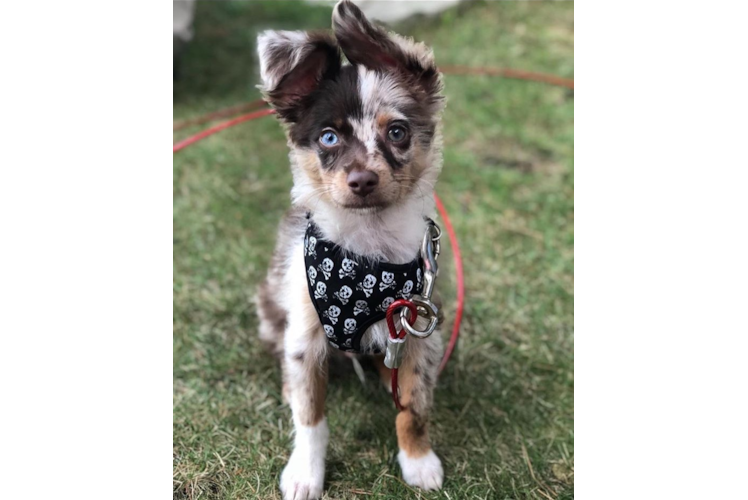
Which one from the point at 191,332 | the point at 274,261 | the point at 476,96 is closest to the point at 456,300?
the point at 274,261

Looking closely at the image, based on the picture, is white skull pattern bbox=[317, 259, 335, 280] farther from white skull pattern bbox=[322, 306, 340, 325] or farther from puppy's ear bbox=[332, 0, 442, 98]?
puppy's ear bbox=[332, 0, 442, 98]

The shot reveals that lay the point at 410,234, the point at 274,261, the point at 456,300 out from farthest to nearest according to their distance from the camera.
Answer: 1. the point at 456,300
2. the point at 274,261
3. the point at 410,234

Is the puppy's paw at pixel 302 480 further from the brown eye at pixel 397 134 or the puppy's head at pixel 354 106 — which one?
the brown eye at pixel 397 134

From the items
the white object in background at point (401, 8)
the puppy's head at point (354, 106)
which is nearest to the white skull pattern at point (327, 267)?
the puppy's head at point (354, 106)

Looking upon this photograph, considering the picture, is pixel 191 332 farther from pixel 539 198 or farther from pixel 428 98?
pixel 539 198

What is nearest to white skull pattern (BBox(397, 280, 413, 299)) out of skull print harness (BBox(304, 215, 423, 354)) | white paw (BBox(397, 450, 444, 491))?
skull print harness (BBox(304, 215, 423, 354))

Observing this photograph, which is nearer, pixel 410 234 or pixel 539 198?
pixel 410 234

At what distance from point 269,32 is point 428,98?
67cm

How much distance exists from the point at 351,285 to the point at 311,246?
241mm

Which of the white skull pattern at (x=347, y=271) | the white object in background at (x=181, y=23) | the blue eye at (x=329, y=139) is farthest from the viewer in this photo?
the white object in background at (x=181, y=23)

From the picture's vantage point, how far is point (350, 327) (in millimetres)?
2768

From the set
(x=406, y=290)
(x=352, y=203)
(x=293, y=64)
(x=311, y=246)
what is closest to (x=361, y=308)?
(x=406, y=290)

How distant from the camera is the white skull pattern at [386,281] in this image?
2.71 meters

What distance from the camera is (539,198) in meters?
5.16
